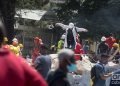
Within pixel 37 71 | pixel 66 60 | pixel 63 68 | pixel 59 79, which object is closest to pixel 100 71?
pixel 37 71

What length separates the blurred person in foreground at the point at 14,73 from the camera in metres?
3.45

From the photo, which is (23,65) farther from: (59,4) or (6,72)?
(59,4)

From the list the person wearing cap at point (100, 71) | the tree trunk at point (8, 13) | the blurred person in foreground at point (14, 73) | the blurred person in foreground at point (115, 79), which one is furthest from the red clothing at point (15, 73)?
the tree trunk at point (8, 13)

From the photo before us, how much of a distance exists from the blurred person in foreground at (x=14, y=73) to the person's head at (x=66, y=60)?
2517mm

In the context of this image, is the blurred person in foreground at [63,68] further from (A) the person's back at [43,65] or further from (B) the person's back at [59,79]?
(A) the person's back at [43,65]

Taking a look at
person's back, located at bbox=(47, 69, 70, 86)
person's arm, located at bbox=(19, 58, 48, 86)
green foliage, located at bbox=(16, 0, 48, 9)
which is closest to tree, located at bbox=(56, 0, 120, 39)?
green foliage, located at bbox=(16, 0, 48, 9)

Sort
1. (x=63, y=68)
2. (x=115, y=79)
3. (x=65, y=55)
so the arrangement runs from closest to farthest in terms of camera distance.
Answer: (x=65, y=55) < (x=63, y=68) < (x=115, y=79)

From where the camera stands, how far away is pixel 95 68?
34.4 ft

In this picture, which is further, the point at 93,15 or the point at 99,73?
the point at 93,15

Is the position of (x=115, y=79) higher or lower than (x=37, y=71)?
lower

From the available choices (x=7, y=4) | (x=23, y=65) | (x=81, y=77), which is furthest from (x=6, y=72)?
(x=7, y=4)

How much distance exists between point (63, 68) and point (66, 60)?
0.17 m

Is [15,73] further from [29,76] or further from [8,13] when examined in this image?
[8,13]

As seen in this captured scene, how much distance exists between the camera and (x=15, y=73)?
11.4 ft
